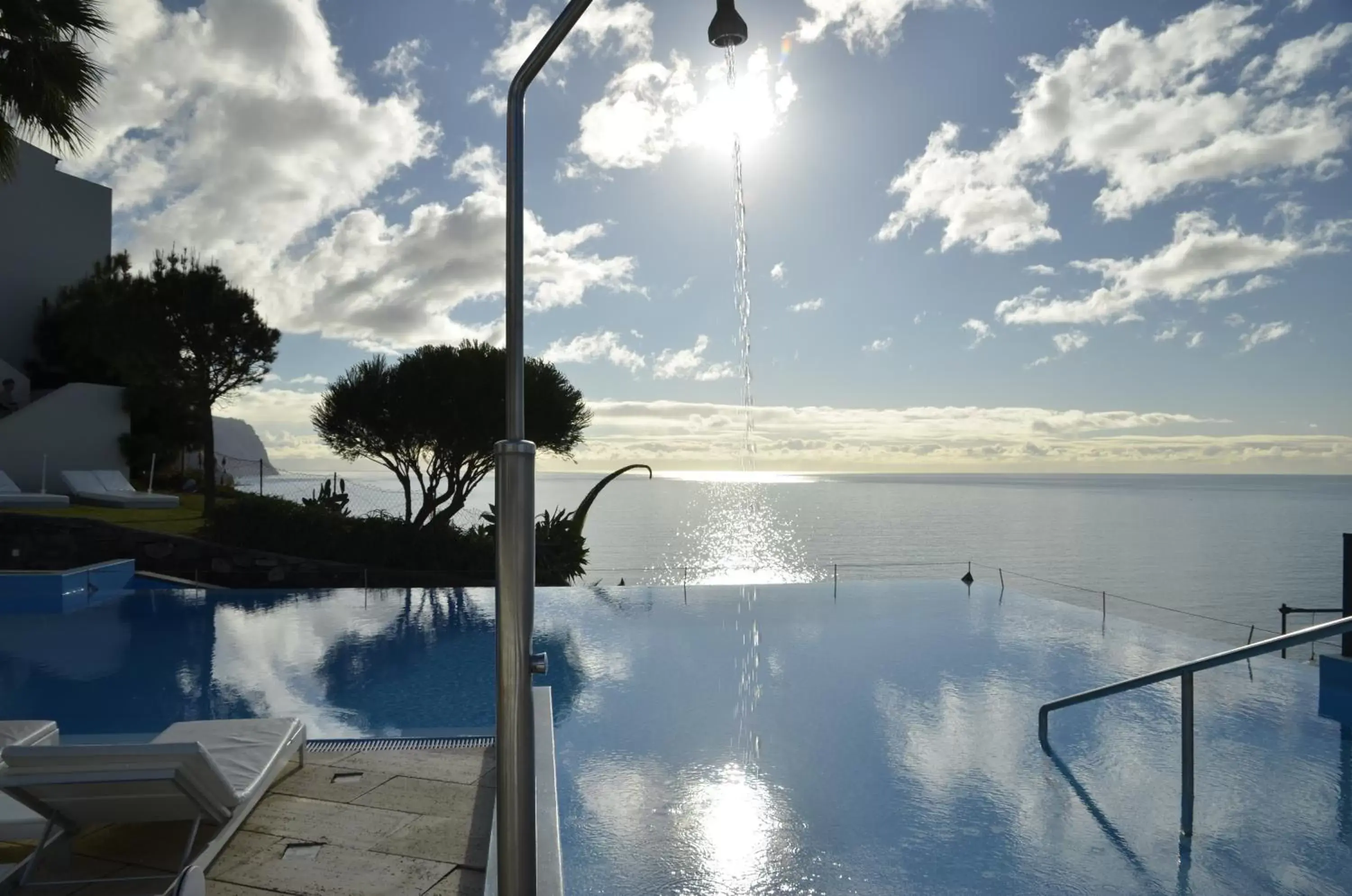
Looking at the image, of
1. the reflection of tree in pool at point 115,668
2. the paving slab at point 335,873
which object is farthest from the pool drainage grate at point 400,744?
the reflection of tree in pool at point 115,668

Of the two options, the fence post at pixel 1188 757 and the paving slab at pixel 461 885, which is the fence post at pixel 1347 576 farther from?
the paving slab at pixel 461 885

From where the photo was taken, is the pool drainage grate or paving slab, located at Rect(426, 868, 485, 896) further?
the pool drainage grate

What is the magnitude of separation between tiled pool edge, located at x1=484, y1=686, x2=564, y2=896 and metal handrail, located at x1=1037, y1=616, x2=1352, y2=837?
358cm

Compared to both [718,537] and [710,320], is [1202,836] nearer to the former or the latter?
[710,320]

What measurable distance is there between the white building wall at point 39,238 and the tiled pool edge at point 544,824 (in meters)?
26.8

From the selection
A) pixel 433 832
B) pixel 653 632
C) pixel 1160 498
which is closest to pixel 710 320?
pixel 653 632

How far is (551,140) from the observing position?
9836 millimetres

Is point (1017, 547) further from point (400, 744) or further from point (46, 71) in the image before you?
point (46, 71)

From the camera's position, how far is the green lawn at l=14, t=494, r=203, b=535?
57.9 ft

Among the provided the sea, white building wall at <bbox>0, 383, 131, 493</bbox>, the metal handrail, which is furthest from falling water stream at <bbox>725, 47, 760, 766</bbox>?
white building wall at <bbox>0, 383, 131, 493</bbox>

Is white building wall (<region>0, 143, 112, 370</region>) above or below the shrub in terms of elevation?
above

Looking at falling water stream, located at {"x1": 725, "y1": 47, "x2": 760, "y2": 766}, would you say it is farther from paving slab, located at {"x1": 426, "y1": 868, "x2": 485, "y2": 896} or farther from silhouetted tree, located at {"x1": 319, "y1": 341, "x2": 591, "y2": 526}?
silhouetted tree, located at {"x1": 319, "y1": 341, "x2": 591, "y2": 526}

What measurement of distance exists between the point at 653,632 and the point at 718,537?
169 ft

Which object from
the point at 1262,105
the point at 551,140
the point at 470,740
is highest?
the point at 1262,105
